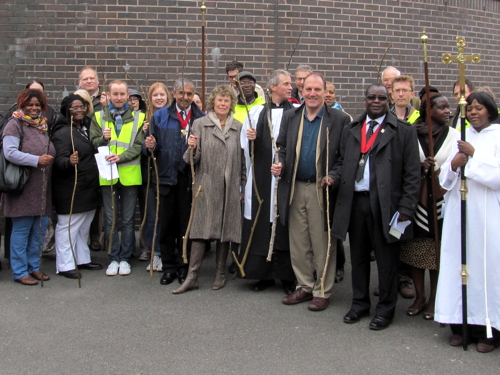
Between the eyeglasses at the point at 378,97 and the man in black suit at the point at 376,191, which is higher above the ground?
the eyeglasses at the point at 378,97

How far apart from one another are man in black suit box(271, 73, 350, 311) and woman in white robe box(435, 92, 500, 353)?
3.55 feet

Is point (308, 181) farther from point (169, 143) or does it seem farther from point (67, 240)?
point (67, 240)

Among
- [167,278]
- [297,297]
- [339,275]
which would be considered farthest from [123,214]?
[339,275]

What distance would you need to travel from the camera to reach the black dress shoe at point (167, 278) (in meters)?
5.74

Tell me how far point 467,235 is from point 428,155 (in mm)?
871

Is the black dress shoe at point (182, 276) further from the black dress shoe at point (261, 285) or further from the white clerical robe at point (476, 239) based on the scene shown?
the white clerical robe at point (476, 239)

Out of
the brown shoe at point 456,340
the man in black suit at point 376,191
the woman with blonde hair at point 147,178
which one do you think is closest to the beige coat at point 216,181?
the woman with blonde hair at point 147,178

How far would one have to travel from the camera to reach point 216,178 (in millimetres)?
5469

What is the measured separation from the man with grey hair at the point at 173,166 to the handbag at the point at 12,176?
1.25 metres

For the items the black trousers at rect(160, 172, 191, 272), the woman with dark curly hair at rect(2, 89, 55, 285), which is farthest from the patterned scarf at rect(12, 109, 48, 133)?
the black trousers at rect(160, 172, 191, 272)

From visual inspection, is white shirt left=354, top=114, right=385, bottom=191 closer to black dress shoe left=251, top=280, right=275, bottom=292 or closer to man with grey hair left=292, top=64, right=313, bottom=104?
black dress shoe left=251, top=280, right=275, bottom=292

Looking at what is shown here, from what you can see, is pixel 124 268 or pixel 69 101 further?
pixel 124 268

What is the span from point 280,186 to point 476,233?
1748mm

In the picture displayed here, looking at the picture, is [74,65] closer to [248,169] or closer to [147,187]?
[147,187]
